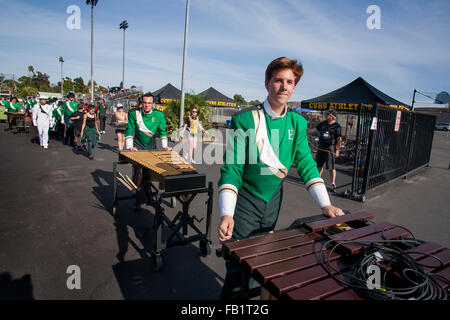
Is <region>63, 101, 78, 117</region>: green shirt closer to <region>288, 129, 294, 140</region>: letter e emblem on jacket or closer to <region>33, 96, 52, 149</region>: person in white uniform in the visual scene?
<region>33, 96, 52, 149</region>: person in white uniform

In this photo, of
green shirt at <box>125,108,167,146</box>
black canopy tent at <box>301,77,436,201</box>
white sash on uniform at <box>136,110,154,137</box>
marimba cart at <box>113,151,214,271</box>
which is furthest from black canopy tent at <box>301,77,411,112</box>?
marimba cart at <box>113,151,214,271</box>

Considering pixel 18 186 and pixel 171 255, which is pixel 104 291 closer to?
pixel 171 255

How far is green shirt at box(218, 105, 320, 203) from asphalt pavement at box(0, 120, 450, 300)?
159 cm

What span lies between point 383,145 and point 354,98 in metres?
5.27

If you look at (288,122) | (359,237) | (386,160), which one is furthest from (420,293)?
(386,160)

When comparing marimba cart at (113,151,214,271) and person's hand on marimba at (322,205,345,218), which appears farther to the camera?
marimba cart at (113,151,214,271)

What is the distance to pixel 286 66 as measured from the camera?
1897 millimetres

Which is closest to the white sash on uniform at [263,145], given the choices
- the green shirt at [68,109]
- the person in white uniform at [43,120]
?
the person in white uniform at [43,120]

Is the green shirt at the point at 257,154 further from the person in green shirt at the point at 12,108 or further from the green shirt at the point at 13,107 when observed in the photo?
the green shirt at the point at 13,107

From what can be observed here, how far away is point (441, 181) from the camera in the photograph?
922cm

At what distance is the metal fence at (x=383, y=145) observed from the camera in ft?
20.8

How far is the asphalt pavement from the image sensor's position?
3002 mm

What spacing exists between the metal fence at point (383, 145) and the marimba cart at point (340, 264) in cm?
498

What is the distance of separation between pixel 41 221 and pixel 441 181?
37.5 feet
